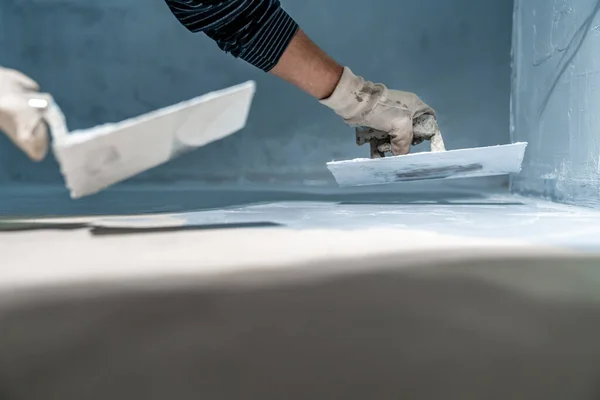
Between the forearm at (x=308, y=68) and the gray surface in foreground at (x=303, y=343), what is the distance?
0.90 meters

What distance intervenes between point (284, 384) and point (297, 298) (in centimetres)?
7

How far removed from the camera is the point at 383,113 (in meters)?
1.40

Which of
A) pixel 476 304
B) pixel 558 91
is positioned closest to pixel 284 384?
pixel 476 304

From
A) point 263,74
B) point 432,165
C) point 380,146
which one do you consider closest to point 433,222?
point 432,165

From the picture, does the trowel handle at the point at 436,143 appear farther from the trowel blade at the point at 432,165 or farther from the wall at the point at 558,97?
the wall at the point at 558,97

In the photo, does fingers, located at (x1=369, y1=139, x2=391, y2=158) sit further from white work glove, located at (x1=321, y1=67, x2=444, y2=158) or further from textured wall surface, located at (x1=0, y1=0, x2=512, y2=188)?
textured wall surface, located at (x1=0, y1=0, x2=512, y2=188)

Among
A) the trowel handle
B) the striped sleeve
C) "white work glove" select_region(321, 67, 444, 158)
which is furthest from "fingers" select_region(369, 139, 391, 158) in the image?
the striped sleeve

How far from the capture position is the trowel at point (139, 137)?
0.70m

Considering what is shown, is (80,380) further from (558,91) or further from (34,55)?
(34,55)

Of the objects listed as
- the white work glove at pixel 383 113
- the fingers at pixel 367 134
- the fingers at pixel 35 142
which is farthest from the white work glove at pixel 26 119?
the fingers at pixel 367 134

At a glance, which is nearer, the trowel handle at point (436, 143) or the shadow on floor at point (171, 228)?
the shadow on floor at point (171, 228)

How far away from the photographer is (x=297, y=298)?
1.45 feet

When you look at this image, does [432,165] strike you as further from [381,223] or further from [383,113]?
[381,223]

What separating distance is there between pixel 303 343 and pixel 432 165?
843mm
